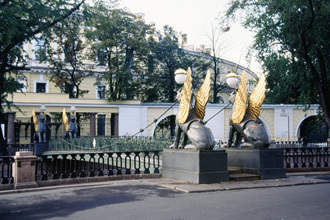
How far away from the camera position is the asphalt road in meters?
6.76

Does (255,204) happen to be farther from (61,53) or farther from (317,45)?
(61,53)

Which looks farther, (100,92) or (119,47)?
(100,92)

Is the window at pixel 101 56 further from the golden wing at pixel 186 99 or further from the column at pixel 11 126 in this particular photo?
the golden wing at pixel 186 99

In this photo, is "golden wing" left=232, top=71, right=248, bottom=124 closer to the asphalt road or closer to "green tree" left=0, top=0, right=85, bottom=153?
the asphalt road

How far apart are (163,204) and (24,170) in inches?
167

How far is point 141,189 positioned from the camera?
31.3 ft

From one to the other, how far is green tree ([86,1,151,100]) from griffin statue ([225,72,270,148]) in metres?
23.7

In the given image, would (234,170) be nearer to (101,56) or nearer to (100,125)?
(100,125)

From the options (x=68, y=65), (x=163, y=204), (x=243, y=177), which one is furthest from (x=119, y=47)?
(x=163, y=204)

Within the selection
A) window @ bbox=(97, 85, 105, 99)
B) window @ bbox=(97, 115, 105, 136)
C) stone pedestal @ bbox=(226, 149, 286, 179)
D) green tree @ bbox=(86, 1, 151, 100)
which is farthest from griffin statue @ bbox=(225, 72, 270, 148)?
window @ bbox=(97, 85, 105, 99)

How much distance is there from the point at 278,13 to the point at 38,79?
29026 millimetres

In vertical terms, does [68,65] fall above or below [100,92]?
above

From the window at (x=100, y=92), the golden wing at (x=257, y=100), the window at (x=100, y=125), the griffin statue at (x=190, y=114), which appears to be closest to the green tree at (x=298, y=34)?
the golden wing at (x=257, y=100)

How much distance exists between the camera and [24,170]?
979cm
